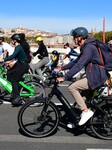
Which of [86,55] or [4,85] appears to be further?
[4,85]

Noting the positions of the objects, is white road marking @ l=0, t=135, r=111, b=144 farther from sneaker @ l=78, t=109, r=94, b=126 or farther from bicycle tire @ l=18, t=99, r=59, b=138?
sneaker @ l=78, t=109, r=94, b=126

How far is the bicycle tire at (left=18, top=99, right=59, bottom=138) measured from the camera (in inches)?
→ 219

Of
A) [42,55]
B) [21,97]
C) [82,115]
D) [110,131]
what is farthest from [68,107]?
[42,55]

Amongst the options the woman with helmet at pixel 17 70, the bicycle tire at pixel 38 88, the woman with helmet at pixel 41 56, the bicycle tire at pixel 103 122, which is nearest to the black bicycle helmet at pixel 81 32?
the bicycle tire at pixel 103 122

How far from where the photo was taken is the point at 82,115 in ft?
17.8

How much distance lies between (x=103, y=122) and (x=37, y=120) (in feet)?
3.43

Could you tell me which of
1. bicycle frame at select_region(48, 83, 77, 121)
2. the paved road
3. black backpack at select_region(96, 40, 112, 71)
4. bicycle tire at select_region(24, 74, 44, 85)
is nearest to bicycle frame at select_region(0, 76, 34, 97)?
bicycle tire at select_region(24, 74, 44, 85)

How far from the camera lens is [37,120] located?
5.71 metres

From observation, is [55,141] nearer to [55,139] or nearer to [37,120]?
[55,139]

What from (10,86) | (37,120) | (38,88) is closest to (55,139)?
(37,120)

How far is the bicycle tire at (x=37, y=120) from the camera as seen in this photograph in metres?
5.55

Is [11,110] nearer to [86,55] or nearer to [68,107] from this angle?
[68,107]

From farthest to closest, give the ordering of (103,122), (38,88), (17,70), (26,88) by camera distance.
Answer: (38,88) < (26,88) < (17,70) < (103,122)

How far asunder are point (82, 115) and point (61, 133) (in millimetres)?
709
